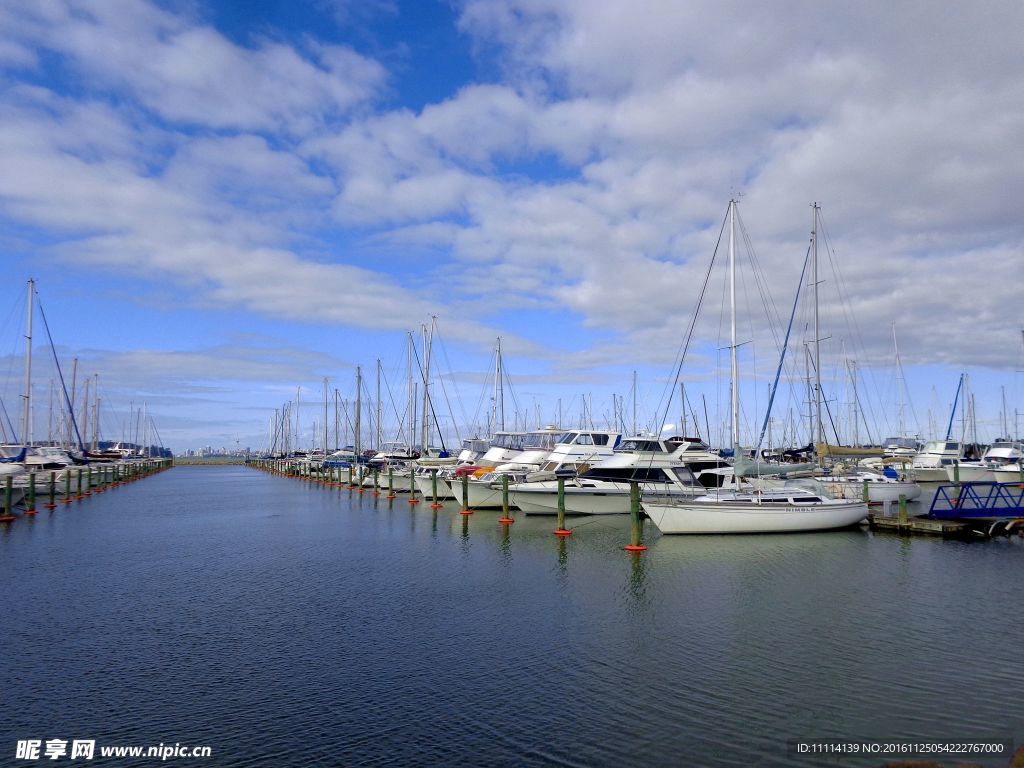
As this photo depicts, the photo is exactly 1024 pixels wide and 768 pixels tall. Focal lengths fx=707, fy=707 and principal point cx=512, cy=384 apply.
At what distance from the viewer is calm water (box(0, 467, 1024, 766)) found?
10.1 meters

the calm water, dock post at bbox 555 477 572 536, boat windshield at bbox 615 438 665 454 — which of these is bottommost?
the calm water

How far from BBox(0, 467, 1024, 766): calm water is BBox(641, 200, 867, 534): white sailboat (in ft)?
3.36

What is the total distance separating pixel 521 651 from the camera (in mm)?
13930

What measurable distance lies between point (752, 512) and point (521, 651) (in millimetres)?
16346

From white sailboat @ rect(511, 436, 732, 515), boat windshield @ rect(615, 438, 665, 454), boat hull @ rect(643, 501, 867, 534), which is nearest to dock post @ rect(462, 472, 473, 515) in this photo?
white sailboat @ rect(511, 436, 732, 515)

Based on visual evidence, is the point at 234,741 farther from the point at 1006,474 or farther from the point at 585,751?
the point at 1006,474

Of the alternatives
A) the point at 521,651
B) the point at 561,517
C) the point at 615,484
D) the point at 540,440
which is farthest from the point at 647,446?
the point at 521,651

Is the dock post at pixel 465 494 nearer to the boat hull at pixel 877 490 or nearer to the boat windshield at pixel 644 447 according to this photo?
the boat windshield at pixel 644 447

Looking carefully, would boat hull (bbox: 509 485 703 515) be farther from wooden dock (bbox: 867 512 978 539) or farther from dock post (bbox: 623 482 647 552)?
wooden dock (bbox: 867 512 978 539)

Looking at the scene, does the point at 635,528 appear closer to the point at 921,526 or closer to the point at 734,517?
the point at 734,517

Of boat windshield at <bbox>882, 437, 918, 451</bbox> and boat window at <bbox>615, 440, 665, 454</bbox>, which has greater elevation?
boat window at <bbox>615, 440, 665, 454</bbox>

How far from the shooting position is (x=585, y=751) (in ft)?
31.4

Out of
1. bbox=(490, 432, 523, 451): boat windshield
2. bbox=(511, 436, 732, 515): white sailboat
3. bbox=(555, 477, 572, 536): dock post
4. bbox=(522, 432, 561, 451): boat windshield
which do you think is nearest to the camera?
bbox=(555, 477, 572, 536): dock post

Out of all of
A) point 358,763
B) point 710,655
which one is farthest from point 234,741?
point 710,655
